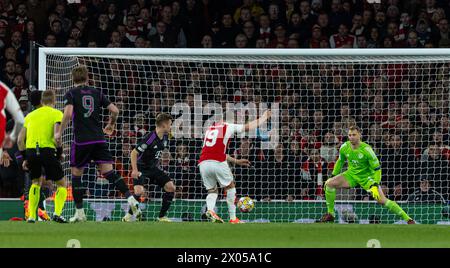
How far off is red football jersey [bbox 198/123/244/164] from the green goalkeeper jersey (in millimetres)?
1865

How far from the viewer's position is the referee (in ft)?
44.4

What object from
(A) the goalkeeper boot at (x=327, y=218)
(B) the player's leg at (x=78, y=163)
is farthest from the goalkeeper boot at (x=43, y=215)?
(A) the goalkeeper boot at (x=327, y=218)

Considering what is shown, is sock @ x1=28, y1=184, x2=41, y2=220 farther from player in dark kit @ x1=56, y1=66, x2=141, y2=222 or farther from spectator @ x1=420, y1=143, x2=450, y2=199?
spectator @ x1=420, y1=143, x2=450, y2=199

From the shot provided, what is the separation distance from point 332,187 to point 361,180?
1.53 ft

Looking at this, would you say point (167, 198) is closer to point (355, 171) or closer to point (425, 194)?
point (355, 171)

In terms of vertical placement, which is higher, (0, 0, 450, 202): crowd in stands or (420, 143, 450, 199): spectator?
(0, 0, 450, 202): crowd in stands

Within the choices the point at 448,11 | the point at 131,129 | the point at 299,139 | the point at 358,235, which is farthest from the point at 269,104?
the point at 358,235

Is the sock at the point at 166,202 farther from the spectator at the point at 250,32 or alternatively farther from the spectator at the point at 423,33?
the spectator at the point at 423,33

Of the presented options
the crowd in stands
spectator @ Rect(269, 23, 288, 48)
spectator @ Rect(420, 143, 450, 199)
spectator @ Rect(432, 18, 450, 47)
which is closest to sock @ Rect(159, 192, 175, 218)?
the crowd in stands

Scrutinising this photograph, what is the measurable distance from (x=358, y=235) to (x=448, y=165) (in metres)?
5.46

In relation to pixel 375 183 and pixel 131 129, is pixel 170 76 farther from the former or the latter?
pixel 375 183

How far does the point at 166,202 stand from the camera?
610 inches

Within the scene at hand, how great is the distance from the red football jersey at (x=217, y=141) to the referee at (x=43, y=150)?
2.37 meters

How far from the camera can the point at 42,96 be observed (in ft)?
45.3
